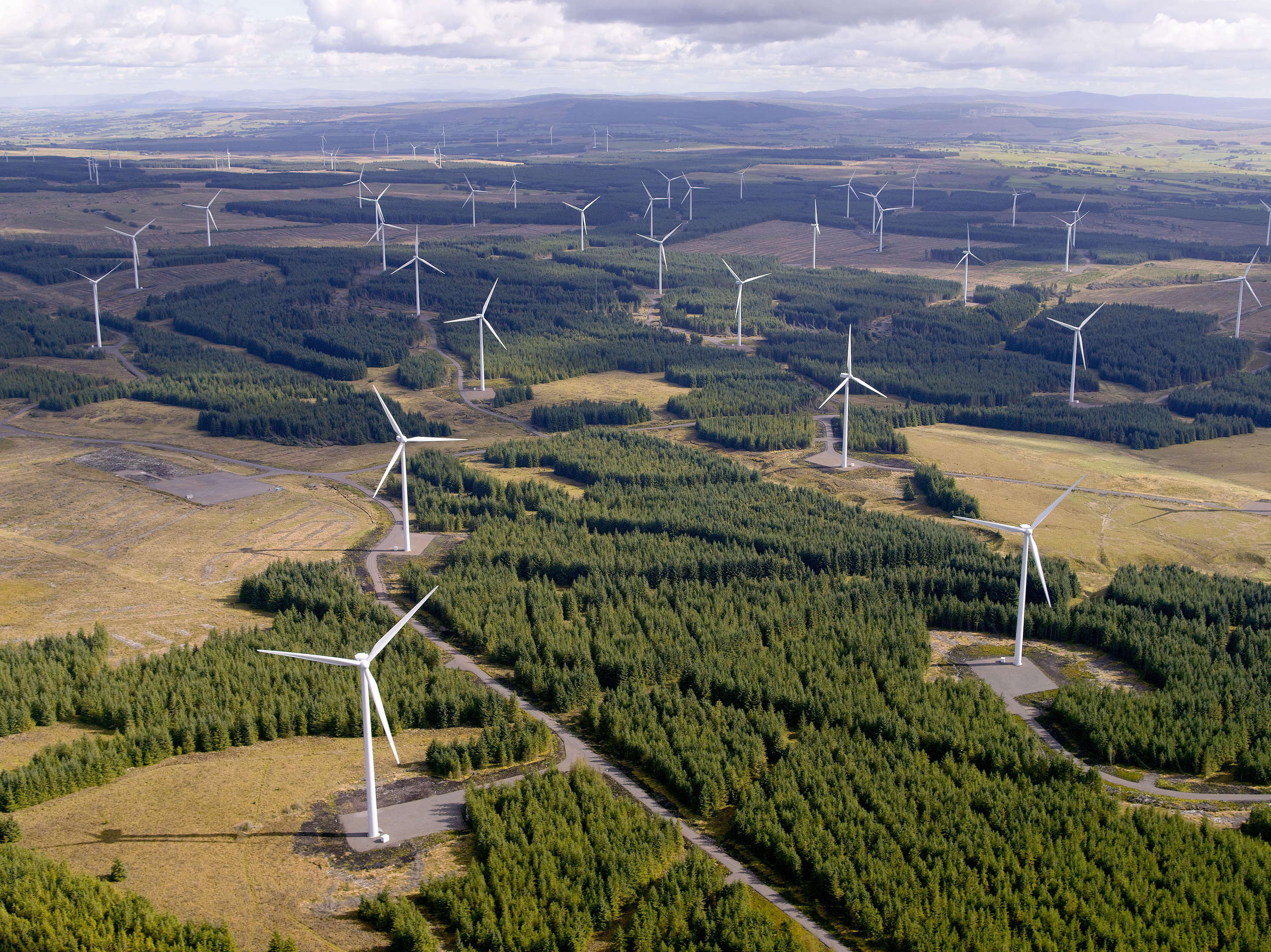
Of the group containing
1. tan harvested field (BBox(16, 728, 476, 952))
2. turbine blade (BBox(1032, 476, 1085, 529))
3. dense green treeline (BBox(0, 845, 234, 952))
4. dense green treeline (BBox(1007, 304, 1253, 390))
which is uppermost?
turbine blade (BBox(1032, 476, 1085, 529))

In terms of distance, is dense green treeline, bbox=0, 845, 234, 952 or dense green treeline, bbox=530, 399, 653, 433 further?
dense green treeline, bbox=530, 399, 653, 433

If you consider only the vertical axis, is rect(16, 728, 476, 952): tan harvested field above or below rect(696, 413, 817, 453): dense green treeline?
above

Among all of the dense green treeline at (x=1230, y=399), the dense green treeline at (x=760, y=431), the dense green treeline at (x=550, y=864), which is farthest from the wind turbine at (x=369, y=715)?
the dense green treeline at (x=1230, y=399)

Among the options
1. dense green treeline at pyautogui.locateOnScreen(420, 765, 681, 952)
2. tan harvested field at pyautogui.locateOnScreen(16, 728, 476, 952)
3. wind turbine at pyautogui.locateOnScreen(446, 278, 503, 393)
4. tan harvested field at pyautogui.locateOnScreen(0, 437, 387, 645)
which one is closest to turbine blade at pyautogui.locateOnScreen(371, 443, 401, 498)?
tan harvested field at pyautogui.locateOnScreen(0, 437, 387, 645)

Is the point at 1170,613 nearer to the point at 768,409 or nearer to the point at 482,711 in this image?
the point at 482,711

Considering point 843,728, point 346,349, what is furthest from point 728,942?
point 346,349

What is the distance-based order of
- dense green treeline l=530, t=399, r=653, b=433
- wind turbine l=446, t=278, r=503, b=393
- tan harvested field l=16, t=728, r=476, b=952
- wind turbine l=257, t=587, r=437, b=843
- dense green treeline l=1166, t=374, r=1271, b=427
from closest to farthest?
tan harvested field l=16, t=728, r=476, b=952 < wind turbine l=257, t=587, r=437, b=843 < dense green treeline l=530, t=399, r=653, b=433 < dense green treeline l=1166, t=374, r=1271, b=427 < wind turbine l=446, t=278, r=503, b=393

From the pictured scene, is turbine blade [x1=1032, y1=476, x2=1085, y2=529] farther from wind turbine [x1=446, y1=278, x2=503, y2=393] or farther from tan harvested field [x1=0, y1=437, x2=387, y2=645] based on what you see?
wind turbine [x1=446, y1=278, x2=503, y2=393]

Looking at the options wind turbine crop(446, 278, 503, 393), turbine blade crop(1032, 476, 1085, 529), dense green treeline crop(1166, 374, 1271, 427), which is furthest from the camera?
wind turbine crop(446, 278, 503, 393)
